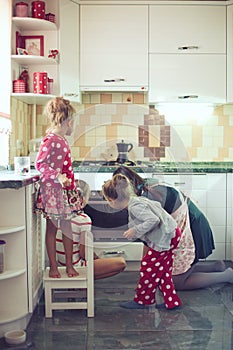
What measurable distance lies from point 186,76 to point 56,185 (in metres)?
1.82

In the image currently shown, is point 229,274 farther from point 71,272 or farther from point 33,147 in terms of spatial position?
point 33,147

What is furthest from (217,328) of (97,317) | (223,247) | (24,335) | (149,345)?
(223,247)

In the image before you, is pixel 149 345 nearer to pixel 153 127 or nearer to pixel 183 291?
pixel 183 291

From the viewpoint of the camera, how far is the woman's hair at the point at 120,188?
10.6ft

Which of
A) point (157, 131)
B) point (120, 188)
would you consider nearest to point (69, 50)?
point (157, 131)

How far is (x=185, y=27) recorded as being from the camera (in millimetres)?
4344

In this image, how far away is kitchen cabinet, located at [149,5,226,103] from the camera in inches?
171

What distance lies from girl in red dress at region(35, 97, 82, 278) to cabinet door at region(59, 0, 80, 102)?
44.9 inches

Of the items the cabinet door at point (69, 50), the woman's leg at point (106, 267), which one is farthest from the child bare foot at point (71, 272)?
the cabinet door at point (69, 50)

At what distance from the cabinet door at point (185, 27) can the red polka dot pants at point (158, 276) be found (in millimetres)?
1852

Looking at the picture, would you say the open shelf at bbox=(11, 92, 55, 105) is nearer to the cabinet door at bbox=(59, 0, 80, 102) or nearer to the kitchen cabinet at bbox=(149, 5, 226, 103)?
the cabinet door at bbox=(59, 0, 80, 102)

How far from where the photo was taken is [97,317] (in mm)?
2965

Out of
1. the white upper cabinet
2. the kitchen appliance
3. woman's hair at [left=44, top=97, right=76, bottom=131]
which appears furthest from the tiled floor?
Result: the white upper cabinet

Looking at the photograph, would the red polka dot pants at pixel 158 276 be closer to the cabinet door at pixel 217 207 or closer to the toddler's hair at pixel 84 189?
the toddler's hair at pixel 84 189
